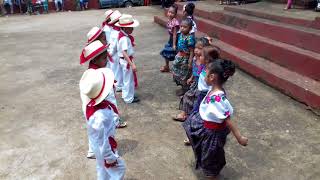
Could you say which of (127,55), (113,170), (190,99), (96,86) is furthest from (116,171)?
(127,55)

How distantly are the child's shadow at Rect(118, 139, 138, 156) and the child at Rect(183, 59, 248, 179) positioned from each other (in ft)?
3.42

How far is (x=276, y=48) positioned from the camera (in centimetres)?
671

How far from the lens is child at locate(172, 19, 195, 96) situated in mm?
5411

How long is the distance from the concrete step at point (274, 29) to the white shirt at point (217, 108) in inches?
137

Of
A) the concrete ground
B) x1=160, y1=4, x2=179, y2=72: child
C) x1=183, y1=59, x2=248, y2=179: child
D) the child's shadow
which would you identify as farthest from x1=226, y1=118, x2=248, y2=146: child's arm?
x1=160, y1=4, x2=179, y2=72: child

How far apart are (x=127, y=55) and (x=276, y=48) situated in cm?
293

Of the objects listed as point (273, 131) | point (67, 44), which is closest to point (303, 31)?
point (273, 131)

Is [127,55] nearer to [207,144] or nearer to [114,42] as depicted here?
[114,42]

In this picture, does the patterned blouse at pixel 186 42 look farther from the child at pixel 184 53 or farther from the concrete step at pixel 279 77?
the concrete step at pixel 279 77

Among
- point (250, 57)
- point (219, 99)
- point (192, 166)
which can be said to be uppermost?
point (219, 99)

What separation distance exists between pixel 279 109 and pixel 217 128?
92.3 inches

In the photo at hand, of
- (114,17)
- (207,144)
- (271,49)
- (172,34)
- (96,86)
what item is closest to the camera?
(96,86)

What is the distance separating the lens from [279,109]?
5.41 m

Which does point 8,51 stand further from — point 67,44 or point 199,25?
point 199,25
